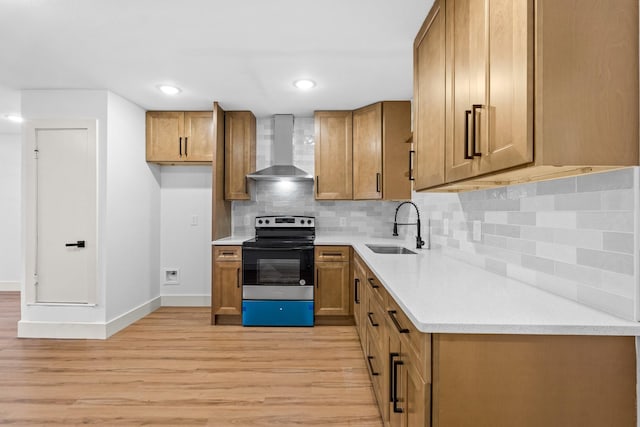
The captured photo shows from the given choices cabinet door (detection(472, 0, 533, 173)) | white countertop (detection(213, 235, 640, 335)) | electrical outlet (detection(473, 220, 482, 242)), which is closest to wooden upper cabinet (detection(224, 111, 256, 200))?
white countertop (detection(213, 235, 640, 335))

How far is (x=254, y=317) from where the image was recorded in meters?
3.60

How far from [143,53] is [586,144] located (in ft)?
8.94

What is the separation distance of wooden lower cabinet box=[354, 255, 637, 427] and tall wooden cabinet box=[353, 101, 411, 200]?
2.69 meters

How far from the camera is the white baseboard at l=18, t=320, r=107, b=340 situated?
128 inches

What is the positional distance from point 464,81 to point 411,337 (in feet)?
3.43

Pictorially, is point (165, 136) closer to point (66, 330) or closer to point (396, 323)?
point (66, 330)

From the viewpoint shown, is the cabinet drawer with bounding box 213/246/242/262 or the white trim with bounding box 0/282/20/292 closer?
the cabinet drawer with bounding box 213/246/242/262

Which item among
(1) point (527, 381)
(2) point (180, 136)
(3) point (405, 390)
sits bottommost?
(3) point (405, 390)

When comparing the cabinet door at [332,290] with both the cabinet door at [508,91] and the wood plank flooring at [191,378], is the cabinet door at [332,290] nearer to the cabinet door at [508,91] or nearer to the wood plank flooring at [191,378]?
the wood plank flooring at [191,378]

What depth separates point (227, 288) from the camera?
3.66m

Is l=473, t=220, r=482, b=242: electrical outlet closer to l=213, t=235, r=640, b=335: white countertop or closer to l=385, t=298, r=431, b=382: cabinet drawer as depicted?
l=213, t=235, r=640, b=335: white countertop

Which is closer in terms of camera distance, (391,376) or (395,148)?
(391,376)

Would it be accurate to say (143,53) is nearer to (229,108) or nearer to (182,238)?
(229,108)

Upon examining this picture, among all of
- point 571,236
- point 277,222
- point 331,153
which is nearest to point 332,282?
point 277,222
